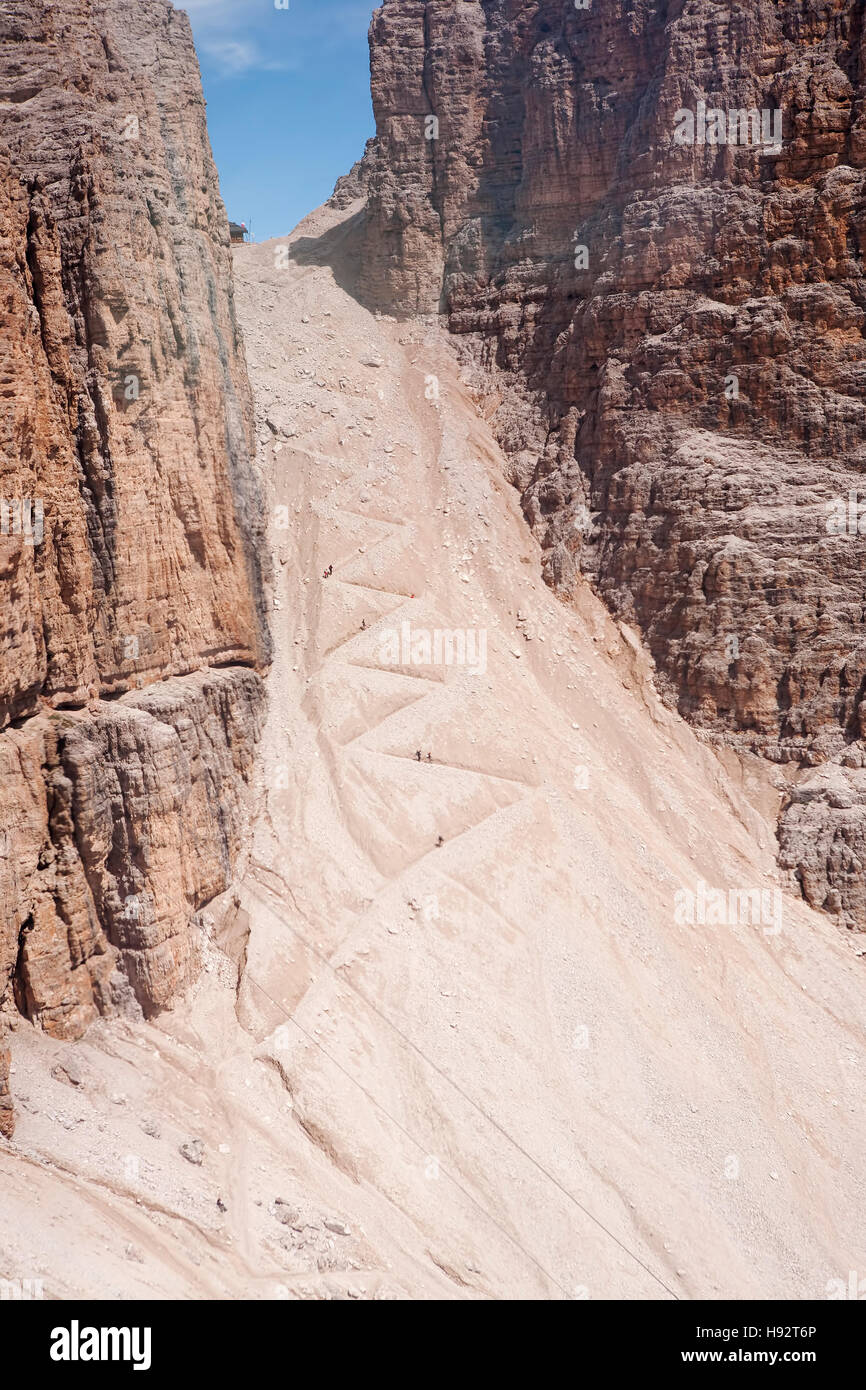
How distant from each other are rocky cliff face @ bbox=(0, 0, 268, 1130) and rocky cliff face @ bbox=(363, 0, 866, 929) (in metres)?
12.4

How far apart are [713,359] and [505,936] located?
16892 millimetres

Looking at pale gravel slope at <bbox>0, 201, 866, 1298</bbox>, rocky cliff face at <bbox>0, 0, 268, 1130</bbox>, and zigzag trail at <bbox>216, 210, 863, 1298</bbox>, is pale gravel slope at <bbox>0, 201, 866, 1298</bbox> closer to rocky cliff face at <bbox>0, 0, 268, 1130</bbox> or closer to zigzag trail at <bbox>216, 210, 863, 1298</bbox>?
zigzag trail at <bbox>216, 210, 863, 1298</bbox>

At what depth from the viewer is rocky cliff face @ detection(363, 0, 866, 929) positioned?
1197 inches

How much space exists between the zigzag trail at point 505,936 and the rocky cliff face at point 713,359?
5.38 feet

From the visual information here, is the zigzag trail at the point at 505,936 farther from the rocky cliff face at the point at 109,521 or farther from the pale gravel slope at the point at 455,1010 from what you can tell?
the rocky cliff face at the point at 109,521

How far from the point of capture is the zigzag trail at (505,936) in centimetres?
2108

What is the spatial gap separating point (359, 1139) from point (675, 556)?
701 inches

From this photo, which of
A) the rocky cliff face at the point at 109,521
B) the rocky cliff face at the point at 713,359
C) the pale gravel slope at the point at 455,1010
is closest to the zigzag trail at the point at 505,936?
the pale gravel slope at the point at 455,1010

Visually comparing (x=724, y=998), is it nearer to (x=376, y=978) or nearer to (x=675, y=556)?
(x=376, y=978)

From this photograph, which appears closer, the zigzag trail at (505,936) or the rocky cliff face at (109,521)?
the rocky cliff face at (109,521)

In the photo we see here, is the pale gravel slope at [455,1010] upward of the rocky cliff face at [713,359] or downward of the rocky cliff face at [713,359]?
downward

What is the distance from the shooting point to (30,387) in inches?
758

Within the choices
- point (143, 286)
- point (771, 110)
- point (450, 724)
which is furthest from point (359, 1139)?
point (771, 110)

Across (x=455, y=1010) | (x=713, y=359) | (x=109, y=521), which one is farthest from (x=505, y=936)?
(x=713, y=359)
